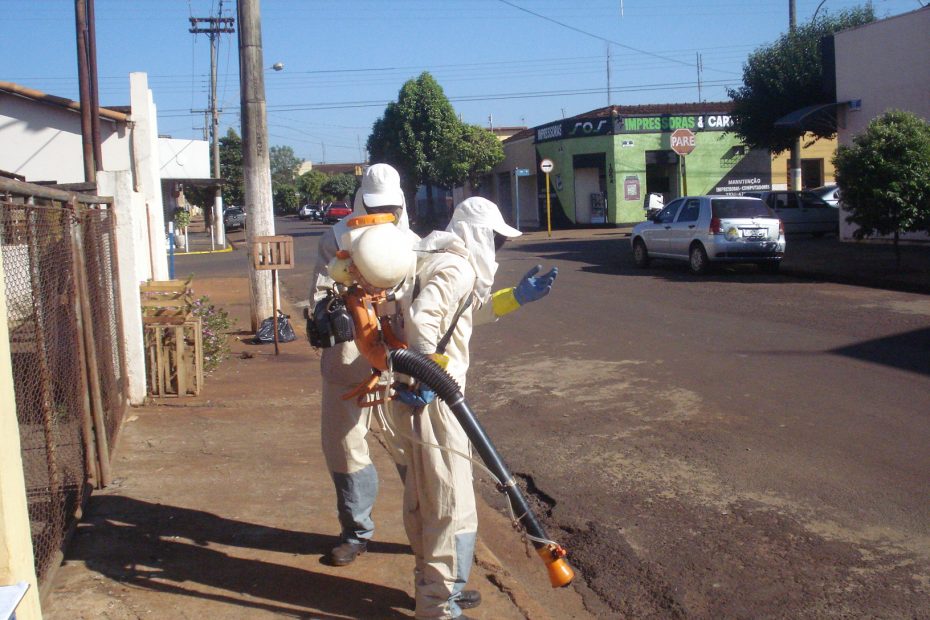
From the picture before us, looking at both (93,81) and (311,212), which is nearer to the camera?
(93,81)

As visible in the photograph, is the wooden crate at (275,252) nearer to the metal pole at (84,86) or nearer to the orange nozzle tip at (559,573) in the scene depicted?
the metal pole at (84,86)

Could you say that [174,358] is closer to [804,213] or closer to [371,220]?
[371,220]

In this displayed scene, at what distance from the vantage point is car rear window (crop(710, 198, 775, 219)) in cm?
1811

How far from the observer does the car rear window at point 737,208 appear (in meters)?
18.1

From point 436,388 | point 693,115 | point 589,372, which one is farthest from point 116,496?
point 693,115

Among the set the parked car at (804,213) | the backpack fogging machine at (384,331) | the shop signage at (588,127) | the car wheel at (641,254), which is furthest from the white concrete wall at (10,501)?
the shop signage at (588,127)

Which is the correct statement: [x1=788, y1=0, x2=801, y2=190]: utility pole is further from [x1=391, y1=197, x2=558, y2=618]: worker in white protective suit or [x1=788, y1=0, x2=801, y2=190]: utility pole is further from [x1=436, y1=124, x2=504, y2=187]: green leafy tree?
[x1=391, y1=197, x2=558, y2=618]: worker in white protective suit

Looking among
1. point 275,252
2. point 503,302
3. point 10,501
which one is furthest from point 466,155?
point 10,501

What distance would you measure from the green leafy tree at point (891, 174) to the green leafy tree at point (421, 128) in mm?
29106

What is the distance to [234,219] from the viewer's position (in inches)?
2408

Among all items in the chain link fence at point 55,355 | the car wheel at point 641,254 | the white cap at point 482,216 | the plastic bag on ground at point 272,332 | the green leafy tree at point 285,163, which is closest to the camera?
the white cap at point 482,216

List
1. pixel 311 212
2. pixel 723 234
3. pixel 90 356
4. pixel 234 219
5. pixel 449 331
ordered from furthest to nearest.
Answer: pixel 311 212
pixel 234 219
pixel 723 234
pixel 90 356
pixel 449 331

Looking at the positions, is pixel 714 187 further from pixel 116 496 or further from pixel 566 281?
pixel 116 496

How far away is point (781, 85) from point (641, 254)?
13.5m
